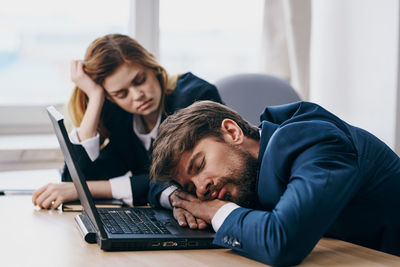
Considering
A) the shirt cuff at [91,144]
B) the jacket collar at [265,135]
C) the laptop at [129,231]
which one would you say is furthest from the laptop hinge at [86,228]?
the shirt cuff at [91,144]

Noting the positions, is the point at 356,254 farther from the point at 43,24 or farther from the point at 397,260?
the point at 43,24

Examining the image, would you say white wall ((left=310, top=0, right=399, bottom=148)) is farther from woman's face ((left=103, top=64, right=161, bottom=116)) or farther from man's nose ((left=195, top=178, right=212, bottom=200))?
man's nose ((left=195, top=178, right=212, bottom=200))

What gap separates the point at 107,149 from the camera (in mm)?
1986

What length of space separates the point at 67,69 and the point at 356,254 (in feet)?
6.60

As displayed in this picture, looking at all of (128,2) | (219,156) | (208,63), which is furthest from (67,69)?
(219,156)

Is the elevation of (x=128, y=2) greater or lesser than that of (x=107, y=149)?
greater

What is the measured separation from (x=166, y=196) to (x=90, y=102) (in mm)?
645

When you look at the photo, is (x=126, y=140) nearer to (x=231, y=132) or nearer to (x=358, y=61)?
(x=231, y=132)

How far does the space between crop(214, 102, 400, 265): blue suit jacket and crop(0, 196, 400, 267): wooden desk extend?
0.05 meters

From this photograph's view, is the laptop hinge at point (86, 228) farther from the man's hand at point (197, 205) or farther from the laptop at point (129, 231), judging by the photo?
the man's hand at point (197, 205)

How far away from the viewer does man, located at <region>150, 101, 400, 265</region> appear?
3.18ft

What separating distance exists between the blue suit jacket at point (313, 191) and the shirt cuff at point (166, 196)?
288 millimetres

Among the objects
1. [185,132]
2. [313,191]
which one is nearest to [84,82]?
[185,132]

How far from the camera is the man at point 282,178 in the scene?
0.97 meters
